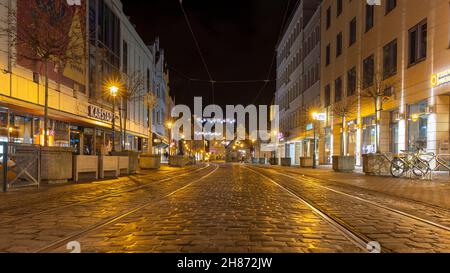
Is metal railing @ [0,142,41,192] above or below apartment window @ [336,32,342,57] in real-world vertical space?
below

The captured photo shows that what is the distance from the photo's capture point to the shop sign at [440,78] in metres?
19.3

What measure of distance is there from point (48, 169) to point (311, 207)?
9486mm

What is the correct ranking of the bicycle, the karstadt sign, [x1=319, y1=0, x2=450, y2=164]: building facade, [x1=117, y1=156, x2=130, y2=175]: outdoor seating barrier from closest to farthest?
the bicycle, [x1=319, y1=0, x2=450, y2=164]: building facade, [x1=117, y1=156, x2=130, y2=175]: outdoor seating barrier, the karstadt sign

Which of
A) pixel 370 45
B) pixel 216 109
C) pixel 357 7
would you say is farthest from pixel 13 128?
pixel 216 109

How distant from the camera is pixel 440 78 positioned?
787 inches

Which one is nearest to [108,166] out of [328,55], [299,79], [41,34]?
[41,34]

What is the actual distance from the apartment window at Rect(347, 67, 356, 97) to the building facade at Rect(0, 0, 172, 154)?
637 inches

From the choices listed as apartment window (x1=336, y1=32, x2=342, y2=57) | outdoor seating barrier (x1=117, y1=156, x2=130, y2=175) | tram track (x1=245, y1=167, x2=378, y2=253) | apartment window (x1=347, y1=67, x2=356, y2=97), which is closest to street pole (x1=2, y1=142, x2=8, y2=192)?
tram track (x1=245, y1=167, x2=378, y2=253)

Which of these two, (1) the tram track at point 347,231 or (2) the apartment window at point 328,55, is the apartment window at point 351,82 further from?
(1) the tram track at point 347,231

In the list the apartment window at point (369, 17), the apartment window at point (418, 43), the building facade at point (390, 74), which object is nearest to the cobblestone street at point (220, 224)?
the building facade at point (390, 74)

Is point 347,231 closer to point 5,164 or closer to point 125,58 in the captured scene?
point 5,164

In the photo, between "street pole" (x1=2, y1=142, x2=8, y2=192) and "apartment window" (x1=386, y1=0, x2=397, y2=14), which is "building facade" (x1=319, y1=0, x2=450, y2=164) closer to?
"apartment window" (x1=386, y1=0, x2=397, y2=14)

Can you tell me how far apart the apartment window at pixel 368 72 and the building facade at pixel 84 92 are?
582 inches

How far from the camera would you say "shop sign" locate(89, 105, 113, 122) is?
97.1 ft
